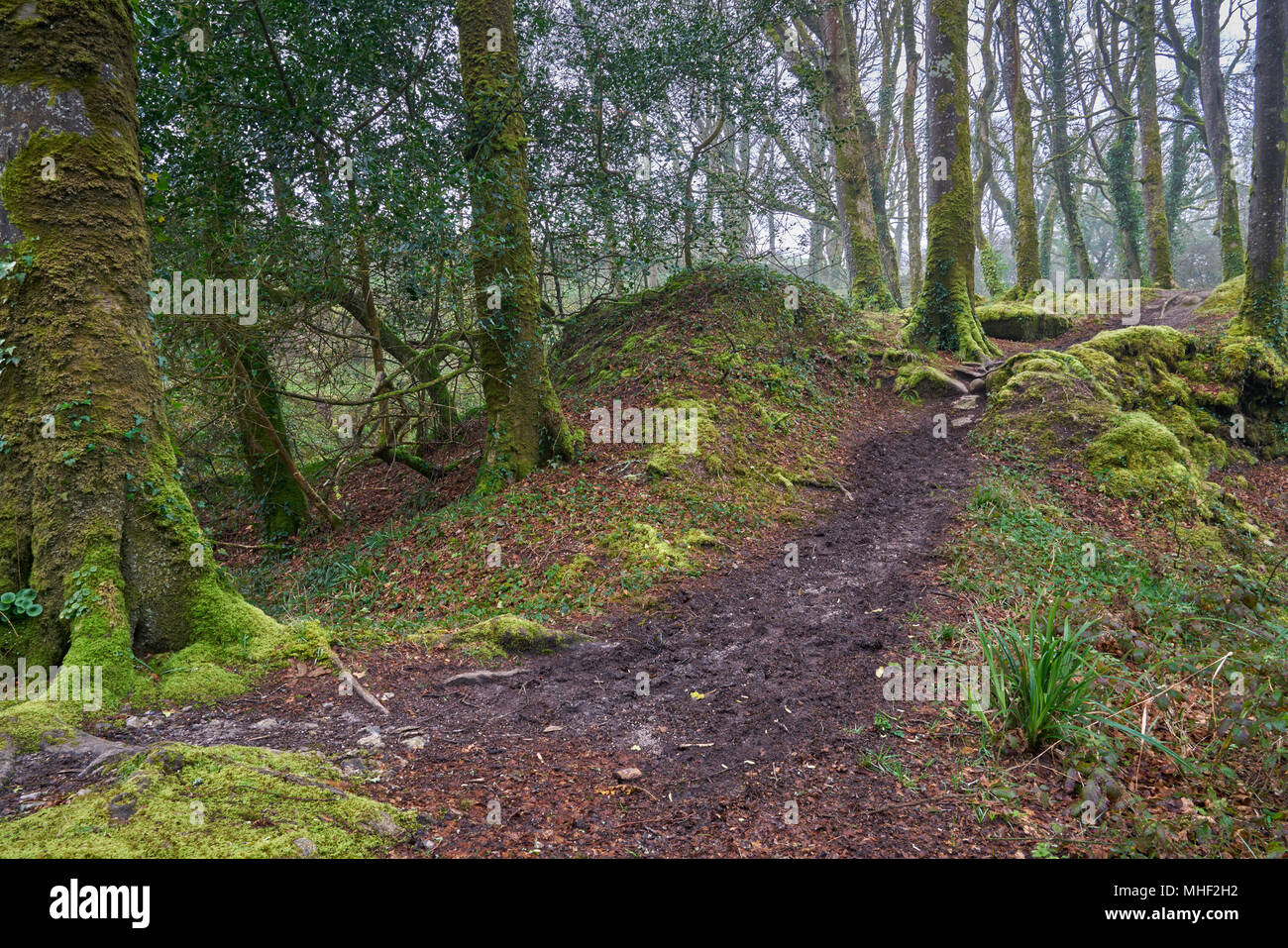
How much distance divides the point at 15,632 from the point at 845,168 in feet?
51.8

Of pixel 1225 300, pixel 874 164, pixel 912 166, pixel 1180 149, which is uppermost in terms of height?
pixel 1180 149

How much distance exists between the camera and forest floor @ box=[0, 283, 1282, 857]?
9.25 feet

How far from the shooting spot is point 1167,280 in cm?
1823

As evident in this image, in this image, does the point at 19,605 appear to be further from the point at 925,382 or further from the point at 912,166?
the point at 912,166

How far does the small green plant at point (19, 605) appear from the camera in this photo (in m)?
3.54

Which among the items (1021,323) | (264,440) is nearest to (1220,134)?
(1021,323)

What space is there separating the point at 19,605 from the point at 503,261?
5.46 m

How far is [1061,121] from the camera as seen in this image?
20.4m

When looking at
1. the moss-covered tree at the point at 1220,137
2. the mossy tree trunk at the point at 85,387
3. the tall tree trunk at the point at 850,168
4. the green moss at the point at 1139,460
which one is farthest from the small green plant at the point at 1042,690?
the moss-covered tree at the point at 1220,137

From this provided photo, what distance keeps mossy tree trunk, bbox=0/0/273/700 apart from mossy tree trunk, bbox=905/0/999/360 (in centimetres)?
1181

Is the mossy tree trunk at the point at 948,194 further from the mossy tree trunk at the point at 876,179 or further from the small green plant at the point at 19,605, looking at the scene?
the small green plant at the point at 19,605

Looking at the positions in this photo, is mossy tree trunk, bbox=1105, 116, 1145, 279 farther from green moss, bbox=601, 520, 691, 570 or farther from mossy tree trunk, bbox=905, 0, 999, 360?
green moss, bbox=601, 520, 691, 570
